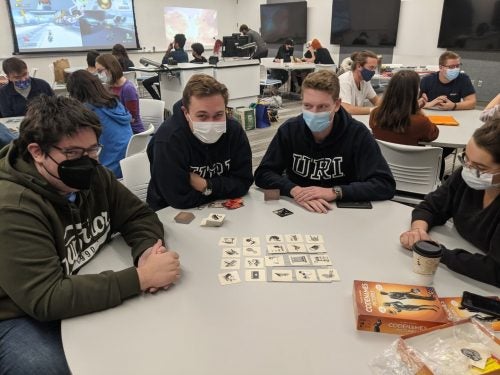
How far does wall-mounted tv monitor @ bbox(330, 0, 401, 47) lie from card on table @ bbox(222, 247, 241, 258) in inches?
389

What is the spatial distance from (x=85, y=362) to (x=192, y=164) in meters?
1.20

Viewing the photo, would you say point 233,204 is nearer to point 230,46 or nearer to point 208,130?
point 208,130

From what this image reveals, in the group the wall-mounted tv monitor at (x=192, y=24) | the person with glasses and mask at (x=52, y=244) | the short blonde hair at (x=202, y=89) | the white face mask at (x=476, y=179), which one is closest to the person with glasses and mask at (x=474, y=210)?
the white face mask at (x=476, y=179)

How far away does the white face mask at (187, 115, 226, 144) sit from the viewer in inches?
76.8

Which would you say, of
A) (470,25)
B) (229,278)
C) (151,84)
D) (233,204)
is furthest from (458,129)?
(470,25)

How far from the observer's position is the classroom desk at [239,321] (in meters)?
1.00

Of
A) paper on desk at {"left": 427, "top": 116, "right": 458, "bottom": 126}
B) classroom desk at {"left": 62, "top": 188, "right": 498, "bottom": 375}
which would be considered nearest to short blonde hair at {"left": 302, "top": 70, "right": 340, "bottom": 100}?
classroom desk at {"left": 62, "top": 188, "right": 498, "bottom": 375}

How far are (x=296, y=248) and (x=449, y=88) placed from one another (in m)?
3.57

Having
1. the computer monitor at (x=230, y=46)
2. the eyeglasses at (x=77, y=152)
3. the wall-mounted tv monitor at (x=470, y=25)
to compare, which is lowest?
the eyeglasses at (x=77, y=152)

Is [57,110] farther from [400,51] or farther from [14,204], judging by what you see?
[400,51]

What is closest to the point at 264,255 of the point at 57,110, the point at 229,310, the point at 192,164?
the point at 229,310

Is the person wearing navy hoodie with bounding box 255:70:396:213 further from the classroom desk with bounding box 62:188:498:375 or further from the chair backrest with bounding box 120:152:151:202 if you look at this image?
the chair backrest with bounding box 120:152:151:202

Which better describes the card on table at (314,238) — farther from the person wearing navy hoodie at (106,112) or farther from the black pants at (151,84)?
the black pants at (151,84)

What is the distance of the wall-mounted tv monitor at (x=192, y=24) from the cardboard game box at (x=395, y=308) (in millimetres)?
11048
